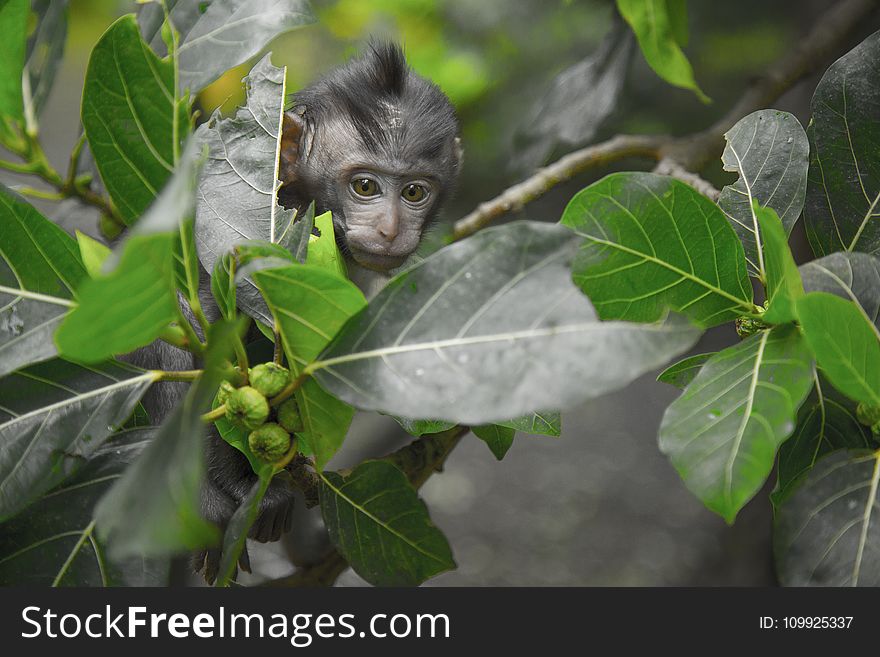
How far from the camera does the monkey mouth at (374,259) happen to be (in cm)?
155

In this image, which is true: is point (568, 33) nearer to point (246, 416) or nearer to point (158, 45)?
point (158, 45)

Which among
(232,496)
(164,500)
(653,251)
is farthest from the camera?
(232,496)

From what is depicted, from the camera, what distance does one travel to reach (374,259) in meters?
1.55

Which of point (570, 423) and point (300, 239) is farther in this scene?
point (570, 423)

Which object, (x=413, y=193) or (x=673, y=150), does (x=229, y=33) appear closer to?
(x=413, y=193)

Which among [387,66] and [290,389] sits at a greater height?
[387,66]

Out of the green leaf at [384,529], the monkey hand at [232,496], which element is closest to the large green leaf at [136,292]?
the green leaf at [384,529]

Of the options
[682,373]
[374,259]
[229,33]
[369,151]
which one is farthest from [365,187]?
[682,373]

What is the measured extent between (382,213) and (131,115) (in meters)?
0.92

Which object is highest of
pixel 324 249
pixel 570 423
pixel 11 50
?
pixel 570 423

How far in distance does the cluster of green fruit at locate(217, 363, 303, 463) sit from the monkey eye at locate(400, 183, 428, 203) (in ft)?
3.39

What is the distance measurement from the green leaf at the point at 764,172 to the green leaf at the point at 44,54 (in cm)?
105

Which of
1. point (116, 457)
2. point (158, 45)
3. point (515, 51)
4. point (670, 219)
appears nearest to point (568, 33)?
point (515, 51)

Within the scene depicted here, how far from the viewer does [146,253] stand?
20.1 inches
